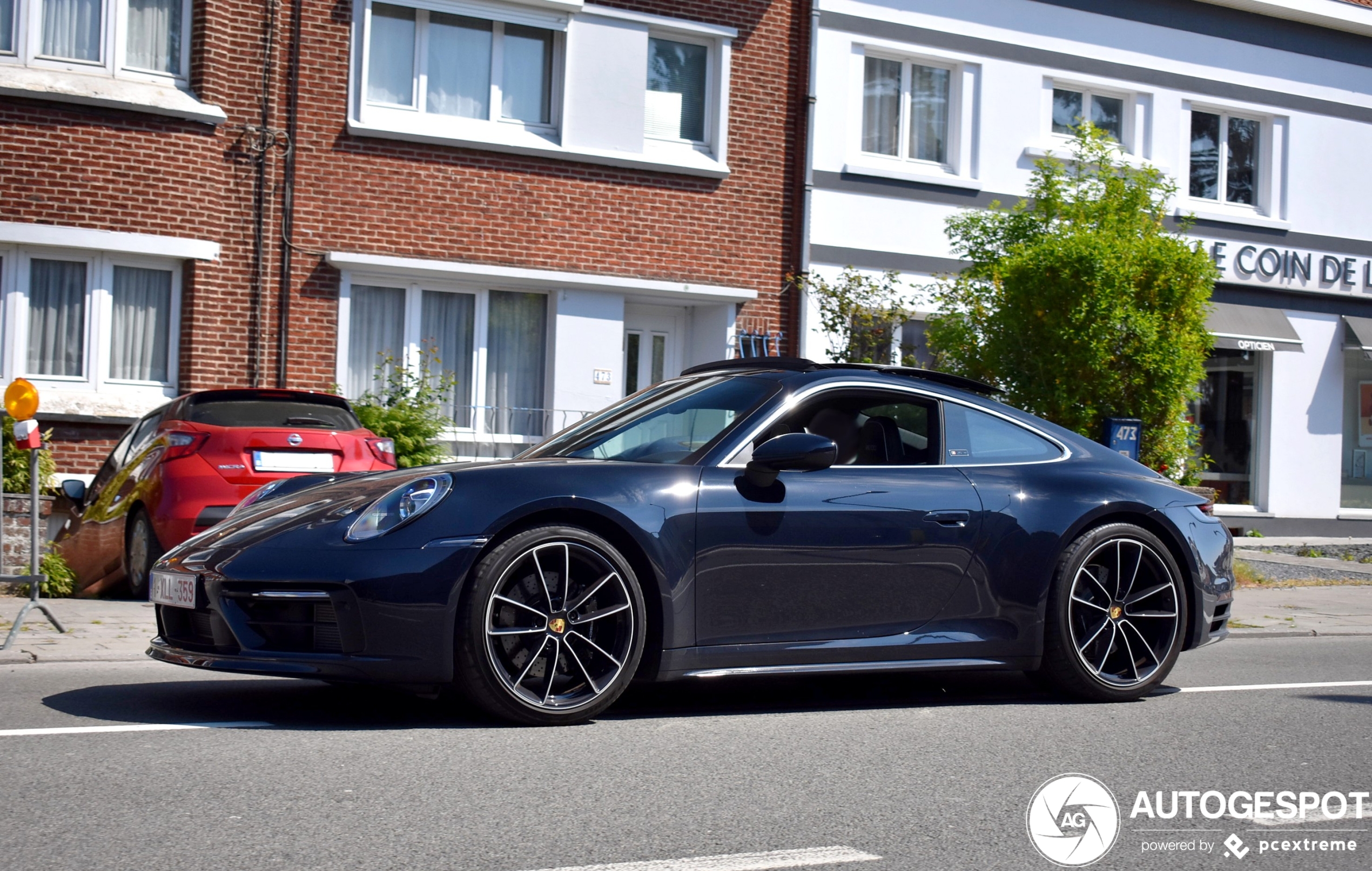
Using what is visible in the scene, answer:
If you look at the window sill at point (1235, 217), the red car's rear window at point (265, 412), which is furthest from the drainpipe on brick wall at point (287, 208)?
the window sill at point (1235, 217)

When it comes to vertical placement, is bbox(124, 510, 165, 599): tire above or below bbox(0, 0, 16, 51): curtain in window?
below

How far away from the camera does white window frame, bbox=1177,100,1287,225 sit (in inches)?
775

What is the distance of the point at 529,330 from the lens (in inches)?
626

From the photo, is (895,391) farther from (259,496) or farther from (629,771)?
(259,496)

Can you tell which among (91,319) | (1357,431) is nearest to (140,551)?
(91,319)

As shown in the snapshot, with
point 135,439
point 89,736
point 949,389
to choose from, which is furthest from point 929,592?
point 135,439

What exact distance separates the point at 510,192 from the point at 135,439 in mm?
5758

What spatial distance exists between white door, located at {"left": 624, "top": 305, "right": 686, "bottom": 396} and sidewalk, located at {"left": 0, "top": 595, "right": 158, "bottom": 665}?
7.67 meters

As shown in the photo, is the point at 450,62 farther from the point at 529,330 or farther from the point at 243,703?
the point at 243,703

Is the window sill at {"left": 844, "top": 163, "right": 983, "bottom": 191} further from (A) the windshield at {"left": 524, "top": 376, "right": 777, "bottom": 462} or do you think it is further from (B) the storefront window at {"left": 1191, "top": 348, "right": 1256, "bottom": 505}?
(A) the windshield at {"left": 524, "top": 376, "right": 777, "bottom": 462}

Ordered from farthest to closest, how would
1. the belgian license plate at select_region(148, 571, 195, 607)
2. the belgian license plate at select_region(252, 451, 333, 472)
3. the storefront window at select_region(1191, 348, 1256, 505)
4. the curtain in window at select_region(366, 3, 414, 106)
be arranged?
1. the storefront window at select_region(1191, 348, 1256, 505)
2. the curtain in window at select_region(366, 3, 414, 106)
3. the belgian license plate at select_region(252, 451, 333, 472)
4. the belgian license plate at select_region(148, 571, 195, 607)

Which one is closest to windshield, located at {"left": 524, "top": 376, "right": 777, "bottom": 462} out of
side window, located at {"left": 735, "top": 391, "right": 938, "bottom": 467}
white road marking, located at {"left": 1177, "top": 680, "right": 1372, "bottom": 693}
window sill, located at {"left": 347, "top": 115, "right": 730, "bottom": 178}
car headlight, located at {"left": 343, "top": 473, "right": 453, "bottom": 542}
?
side window, located at {"left": 735, "top": 391, "right": 938, "bottom": 467}

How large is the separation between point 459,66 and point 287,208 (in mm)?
2431

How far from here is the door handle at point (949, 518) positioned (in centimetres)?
605
